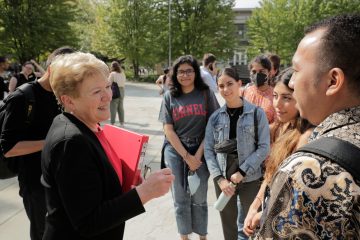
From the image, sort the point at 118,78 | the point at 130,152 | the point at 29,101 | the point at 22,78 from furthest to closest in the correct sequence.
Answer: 1. the point at 118,78
2. the point at 22,78
3. the point at 29,101
4. the point at 130,152

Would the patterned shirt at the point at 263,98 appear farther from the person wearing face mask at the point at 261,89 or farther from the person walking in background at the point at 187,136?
the person walking in background at the point at 187,136

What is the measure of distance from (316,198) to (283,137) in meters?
1.31

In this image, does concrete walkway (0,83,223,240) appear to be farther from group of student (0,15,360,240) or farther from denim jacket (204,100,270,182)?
denim jacket (204,100,270,182)

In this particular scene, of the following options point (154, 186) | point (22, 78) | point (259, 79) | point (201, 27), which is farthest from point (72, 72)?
point (201, 27)

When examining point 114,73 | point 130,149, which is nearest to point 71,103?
point 130,149

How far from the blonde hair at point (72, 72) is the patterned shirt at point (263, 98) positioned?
8.38ft

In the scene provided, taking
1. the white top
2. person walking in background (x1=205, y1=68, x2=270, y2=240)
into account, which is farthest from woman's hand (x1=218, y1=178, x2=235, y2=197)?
the white top

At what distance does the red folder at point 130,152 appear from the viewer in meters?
1.76

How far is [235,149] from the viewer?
303 centimetres

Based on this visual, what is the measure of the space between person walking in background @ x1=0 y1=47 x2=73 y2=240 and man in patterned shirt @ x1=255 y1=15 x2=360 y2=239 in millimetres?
1849

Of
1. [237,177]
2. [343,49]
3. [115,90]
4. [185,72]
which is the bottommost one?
[115,90]

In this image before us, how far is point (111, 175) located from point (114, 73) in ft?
26.0

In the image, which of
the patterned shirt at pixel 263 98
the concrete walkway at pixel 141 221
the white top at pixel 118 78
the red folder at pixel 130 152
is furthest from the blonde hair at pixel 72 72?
the white top at pixel 118 78

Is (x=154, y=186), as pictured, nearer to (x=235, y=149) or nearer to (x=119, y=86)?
(x=235, y=149)
